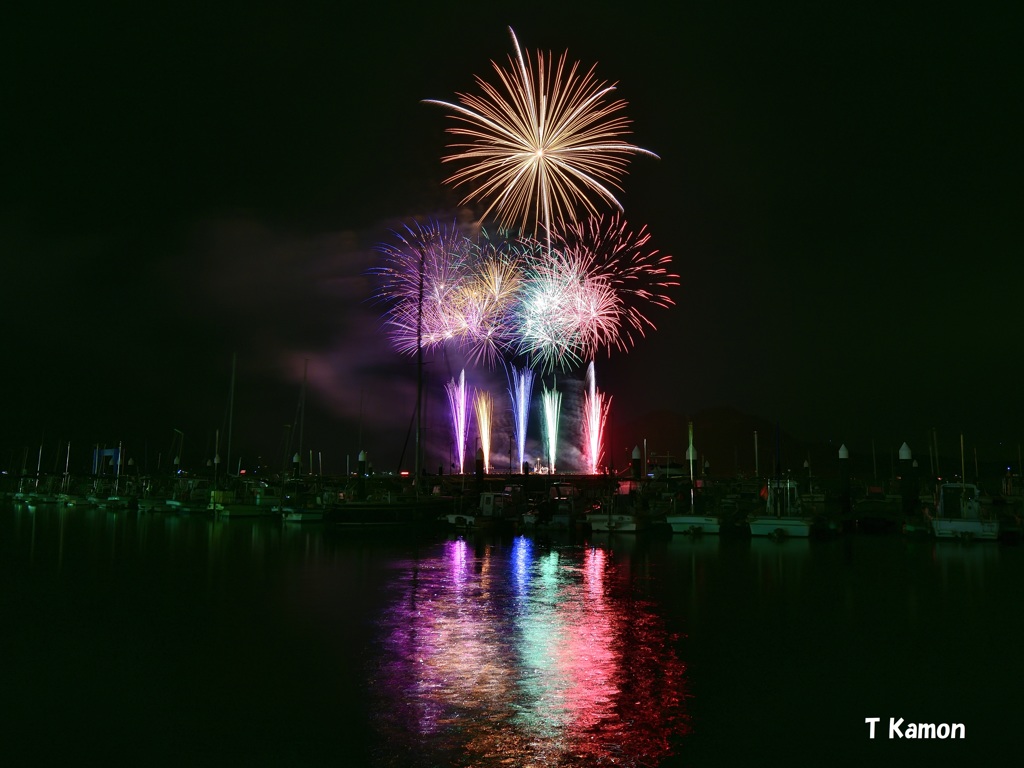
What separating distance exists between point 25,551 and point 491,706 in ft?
122

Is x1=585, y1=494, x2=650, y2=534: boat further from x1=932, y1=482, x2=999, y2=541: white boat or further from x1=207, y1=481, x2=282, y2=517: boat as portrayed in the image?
x1=207, y1=481, x2=282, y2=517: boat

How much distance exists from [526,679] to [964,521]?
133ft

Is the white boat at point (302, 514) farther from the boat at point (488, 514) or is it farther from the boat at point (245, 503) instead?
the boat at point (488, 514)

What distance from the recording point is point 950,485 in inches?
1879

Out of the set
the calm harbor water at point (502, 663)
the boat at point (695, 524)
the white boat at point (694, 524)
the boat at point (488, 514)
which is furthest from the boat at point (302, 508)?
the calm harbor water at point (502, 663)

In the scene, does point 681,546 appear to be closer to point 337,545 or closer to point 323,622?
point 337,545

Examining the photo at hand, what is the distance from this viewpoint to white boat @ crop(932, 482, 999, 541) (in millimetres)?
44844

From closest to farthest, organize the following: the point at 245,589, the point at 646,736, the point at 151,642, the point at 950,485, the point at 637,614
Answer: the point at 646,736 → the point at 151,642 → the point at 637,614 → the point at 245,589 → the point at 950,485

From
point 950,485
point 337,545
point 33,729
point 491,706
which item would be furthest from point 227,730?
point 950,485

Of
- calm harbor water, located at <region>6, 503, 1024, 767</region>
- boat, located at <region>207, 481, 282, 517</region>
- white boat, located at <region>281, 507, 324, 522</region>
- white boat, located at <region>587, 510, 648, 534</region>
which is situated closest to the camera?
calm harbor water, located at <region>6, 503, 1024, 767</region>

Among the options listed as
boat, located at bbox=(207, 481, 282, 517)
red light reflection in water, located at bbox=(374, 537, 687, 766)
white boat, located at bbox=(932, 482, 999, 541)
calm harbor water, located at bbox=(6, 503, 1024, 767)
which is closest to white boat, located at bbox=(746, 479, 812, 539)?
white boat, located at bbox=(932, 482, 999, 541)

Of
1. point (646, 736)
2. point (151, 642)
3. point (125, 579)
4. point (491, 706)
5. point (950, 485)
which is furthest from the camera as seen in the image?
point (950, 485)

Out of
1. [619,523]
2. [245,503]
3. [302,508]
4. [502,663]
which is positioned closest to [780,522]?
[619,523]

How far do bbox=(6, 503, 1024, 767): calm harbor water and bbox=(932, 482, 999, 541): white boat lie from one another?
12982 millimetres
